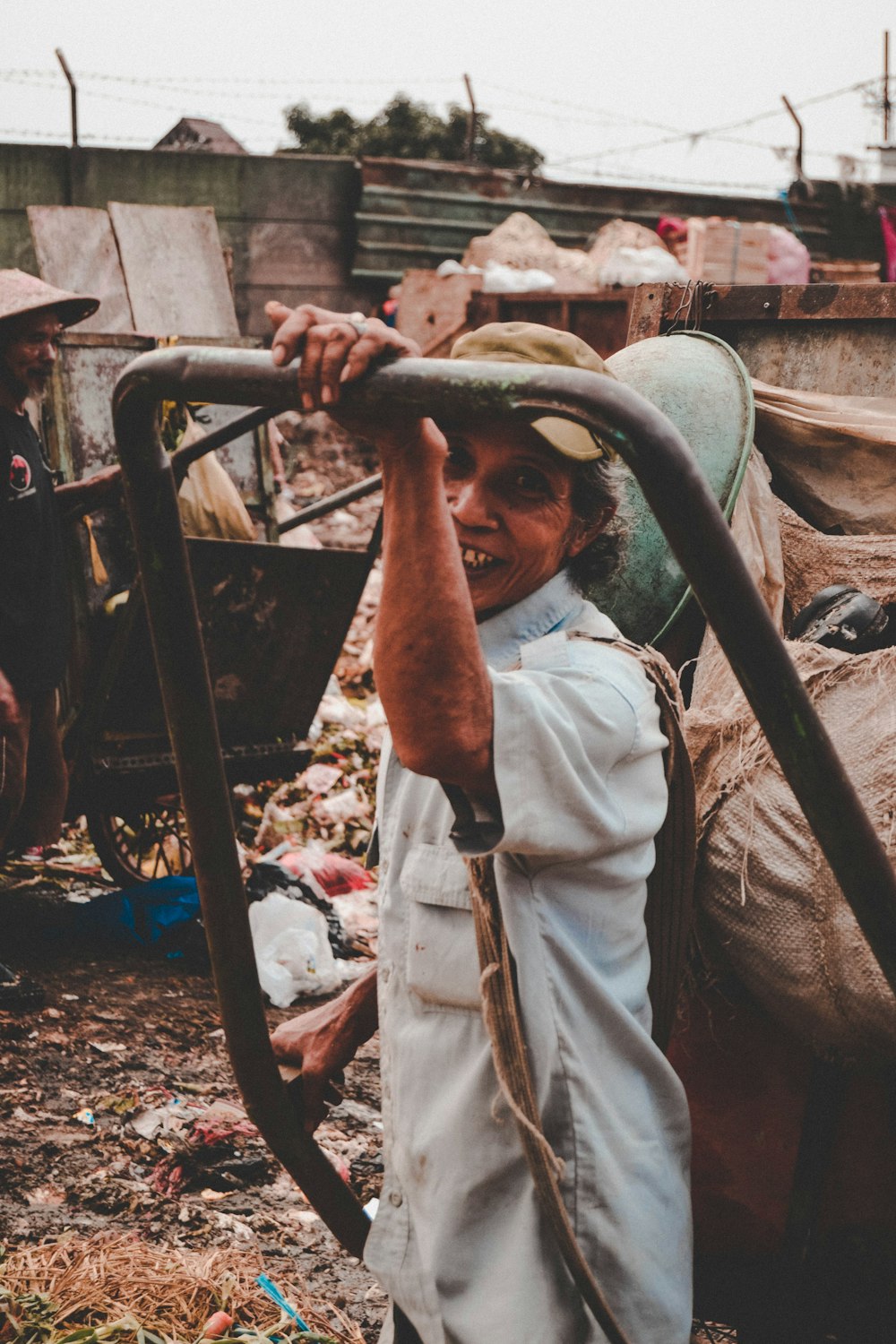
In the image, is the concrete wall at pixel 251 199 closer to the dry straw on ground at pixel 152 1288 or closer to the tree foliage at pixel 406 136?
the dry straw on ground at pixel 152 1288

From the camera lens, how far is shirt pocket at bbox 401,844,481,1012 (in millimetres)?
1289

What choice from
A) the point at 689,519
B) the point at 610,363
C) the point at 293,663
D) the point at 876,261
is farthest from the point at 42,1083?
the point at 876,261

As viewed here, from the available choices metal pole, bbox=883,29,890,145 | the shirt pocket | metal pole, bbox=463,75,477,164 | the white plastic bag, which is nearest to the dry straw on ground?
the shirt pocket

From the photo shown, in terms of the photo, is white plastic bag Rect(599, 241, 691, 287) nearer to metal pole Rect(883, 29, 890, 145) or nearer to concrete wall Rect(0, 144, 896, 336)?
concrete wall Rect(0, 144, 896, 336)

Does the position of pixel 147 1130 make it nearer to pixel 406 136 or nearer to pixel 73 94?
pixel 73 94

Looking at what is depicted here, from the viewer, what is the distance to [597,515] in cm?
145

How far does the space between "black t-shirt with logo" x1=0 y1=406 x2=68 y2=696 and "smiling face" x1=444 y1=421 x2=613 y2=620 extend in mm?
3045

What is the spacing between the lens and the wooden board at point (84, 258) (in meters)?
6.13

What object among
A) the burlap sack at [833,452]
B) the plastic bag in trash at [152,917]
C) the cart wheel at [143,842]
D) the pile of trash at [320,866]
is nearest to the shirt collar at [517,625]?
the burlap sack at [833,452]

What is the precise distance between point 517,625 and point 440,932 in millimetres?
363

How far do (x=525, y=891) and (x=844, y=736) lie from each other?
635 mm

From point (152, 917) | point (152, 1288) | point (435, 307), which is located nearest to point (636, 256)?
point (435, 307)

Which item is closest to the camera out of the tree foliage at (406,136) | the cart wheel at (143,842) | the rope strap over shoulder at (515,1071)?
the rope strap over shoulder at (515,1071)

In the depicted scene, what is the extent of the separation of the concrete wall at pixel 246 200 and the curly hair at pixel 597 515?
31.8 ft
